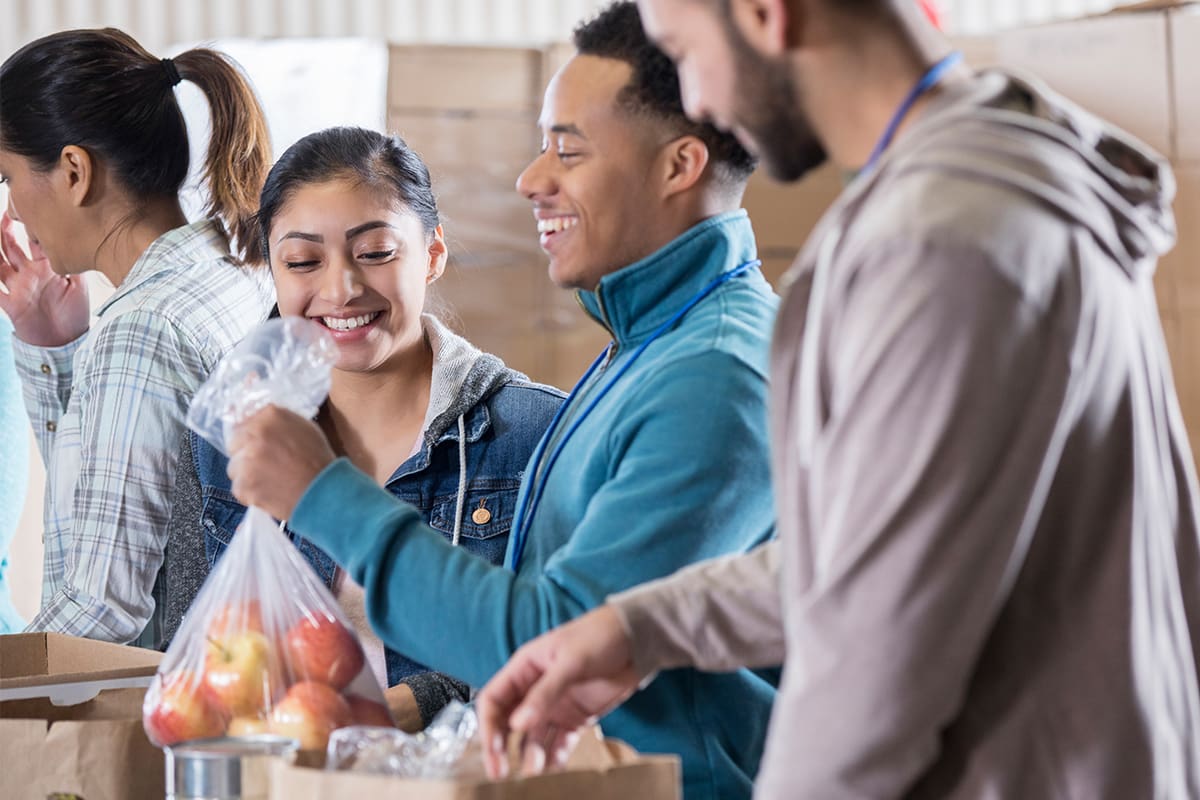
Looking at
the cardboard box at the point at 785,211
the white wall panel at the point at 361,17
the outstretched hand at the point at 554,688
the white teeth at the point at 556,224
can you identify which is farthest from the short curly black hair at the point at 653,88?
the white wall panel at the point at 361,17

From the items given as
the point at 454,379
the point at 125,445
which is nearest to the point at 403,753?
the point at 454,379

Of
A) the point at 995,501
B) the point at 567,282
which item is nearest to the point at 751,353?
the point at 567,282

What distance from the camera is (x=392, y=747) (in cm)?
102

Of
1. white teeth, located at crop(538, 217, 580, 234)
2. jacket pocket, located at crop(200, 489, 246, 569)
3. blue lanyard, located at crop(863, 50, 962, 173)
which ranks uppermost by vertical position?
blue lanyard, located at crop(863, 50, 962, 173)

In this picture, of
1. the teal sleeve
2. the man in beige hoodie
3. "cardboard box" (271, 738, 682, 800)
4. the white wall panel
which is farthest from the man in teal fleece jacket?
the white wall panel

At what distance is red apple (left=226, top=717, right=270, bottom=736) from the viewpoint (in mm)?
1155

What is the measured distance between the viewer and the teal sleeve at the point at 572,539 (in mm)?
1166

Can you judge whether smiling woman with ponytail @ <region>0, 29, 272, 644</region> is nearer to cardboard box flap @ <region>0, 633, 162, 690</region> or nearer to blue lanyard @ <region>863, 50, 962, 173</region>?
cardboard box flap @ <region>0, 633, 162, 690</region>

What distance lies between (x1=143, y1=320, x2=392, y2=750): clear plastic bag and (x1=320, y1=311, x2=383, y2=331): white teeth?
414 millimetres

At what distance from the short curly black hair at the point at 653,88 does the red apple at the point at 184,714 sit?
0.65 meters

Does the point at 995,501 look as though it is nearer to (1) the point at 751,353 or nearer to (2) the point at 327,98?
(1) the point at 751,353

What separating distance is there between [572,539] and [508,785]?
35 cm

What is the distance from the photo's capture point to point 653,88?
1390mm

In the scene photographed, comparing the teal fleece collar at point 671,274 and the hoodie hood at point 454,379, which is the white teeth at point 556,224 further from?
the hoodie hood at point 454,379
